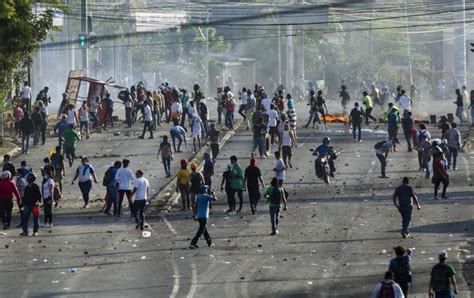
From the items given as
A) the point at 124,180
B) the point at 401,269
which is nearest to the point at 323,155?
the point at 124,180

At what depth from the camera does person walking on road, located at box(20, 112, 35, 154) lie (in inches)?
1852

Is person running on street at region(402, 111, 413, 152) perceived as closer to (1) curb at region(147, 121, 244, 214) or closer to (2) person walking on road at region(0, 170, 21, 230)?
(1) curb at region(147, 121, 244, 214)

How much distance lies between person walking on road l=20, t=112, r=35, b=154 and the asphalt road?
694cm

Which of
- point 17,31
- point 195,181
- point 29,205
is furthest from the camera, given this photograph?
point 17,31

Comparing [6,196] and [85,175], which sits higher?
[85,175]

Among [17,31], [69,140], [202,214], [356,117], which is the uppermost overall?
[17,31]

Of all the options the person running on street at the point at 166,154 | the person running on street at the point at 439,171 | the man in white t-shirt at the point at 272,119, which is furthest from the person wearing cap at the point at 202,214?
the man in white t-shirt at the point at 272,119

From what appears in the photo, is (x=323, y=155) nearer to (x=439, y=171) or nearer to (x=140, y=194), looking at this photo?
(x=439, y=171)

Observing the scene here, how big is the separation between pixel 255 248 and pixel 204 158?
29.3 ft

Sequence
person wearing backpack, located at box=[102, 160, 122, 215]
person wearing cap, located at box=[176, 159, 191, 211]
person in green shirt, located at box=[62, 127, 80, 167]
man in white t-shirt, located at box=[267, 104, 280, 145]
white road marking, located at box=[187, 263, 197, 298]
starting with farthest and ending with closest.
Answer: man in white t-shirt, located at box=[267, 104, 280, 145] < person in green shirt, located at box=[62, 127, 80, 167] < person wearing cap, located at box=[176, 159, 191, 211] < person wearing backpack, located at box=[102, 160, 122, 215] < white road marking, located at box=[187, 263, 197, 298]

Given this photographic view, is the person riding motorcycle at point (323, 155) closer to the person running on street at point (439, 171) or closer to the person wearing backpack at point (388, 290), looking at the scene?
the person running on street at point (439, 171)

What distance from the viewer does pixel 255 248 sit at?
29672 mm

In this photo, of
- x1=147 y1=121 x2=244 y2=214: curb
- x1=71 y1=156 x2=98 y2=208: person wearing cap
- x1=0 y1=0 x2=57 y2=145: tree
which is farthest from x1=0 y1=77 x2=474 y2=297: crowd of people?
x1=0 y1=0 x2=57 y2=145: tree

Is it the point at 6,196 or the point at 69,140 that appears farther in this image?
the point at 69,140
